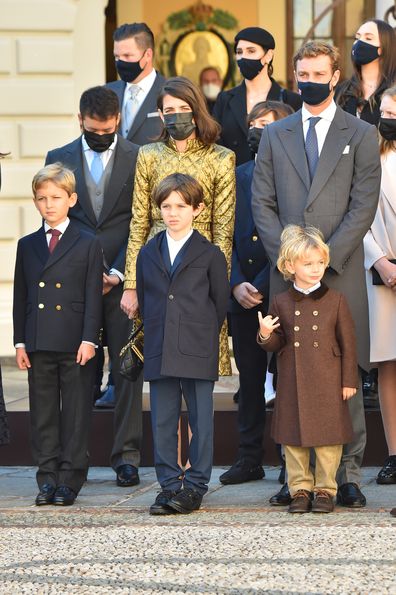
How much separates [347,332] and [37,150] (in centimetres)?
511

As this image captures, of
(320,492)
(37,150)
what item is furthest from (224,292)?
(37,150)

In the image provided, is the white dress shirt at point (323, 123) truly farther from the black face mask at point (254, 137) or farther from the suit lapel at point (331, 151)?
the black face mask at point (254, 137)

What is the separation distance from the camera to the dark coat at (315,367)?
6.38 metres

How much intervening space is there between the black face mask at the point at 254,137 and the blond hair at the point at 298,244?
83 cm

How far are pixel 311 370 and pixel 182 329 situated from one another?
58 centimetres

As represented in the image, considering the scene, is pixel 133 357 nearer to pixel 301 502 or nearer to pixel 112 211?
pixel 112 211

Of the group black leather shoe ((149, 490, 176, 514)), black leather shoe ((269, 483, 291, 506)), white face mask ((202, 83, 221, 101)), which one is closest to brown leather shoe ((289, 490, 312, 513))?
black leather shoe ((269, 483, 291, 506))

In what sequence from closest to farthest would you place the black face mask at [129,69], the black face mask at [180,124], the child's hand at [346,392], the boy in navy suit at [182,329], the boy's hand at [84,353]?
the child's hand at [346,392] → the boy in navy suit at [182,329] → the boy's hand at [84,353] → the black face mask at [180,124] → the black face mask at [129,69]

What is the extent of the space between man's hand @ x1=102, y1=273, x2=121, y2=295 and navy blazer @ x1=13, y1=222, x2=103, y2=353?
0.79 feet

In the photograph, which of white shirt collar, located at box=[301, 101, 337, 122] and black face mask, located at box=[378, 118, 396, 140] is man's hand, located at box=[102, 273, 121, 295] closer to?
white shirt collar, located at box=[301, 101, 337, 122]

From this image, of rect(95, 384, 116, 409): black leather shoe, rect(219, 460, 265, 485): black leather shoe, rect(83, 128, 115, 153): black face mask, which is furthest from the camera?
rect(95, 384, 116, 409): black leather shoe

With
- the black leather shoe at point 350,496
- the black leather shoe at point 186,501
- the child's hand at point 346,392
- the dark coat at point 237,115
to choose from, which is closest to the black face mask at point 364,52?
the dark coat at point 237,115

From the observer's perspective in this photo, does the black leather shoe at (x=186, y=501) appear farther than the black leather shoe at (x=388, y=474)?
No

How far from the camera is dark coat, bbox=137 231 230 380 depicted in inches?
256
